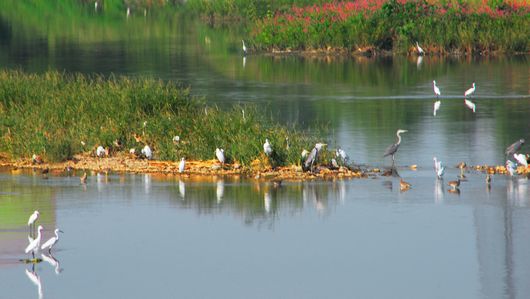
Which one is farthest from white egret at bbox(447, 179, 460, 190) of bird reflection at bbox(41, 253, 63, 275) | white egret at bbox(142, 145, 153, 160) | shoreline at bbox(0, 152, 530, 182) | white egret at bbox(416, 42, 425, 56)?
white egret at bbox(416, 42, 425, 56)

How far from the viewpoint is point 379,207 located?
1858 cm

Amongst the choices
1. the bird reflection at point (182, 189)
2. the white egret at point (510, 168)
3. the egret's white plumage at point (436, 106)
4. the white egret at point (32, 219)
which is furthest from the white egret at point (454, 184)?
the egret's white plumage at point (436, 106)

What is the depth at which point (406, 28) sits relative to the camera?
50.0m

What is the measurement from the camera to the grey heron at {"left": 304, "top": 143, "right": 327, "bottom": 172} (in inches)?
810

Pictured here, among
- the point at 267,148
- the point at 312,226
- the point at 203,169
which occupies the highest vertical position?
the point at 267,148

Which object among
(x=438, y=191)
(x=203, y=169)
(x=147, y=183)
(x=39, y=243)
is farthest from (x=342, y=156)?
(x=39, y=243)

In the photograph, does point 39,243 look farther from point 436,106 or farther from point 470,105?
point 470,105

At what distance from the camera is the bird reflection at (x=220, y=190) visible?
19.5 metres

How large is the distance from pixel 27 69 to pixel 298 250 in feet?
98.1

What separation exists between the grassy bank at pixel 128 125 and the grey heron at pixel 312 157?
395 mm

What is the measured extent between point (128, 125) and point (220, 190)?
4.22 metres

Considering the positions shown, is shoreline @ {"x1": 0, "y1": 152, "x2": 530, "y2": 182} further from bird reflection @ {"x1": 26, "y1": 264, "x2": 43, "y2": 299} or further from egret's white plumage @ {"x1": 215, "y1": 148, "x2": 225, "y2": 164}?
bird reflection @ {"x1": 26, "y1": 264, "x2": 43, "y2": 299}

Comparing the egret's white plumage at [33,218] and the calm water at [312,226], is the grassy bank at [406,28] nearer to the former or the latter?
the calm water at [312,226]

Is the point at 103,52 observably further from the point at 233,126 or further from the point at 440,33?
the point at 233,126
